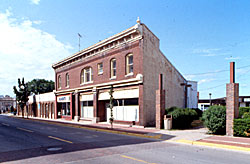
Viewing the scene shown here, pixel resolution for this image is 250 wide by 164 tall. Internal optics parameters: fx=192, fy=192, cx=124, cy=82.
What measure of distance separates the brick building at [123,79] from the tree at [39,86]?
63.5m

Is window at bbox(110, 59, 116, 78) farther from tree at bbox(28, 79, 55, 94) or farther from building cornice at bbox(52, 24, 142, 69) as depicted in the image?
tree at bbox(28, 79, 55, 94)

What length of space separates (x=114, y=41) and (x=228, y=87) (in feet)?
43.0

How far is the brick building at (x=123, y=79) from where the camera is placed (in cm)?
1936

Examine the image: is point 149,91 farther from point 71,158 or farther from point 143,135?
point 71,158

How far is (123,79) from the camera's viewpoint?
21078mm

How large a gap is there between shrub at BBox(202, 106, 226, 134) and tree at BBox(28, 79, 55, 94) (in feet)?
284

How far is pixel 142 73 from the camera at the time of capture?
1902 cm

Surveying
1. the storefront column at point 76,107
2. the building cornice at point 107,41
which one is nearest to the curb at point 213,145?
the building cornice at point 107,41

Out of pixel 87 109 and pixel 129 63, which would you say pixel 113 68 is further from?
pixel 87 109

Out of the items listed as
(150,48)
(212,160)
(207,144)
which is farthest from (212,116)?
(150,48)

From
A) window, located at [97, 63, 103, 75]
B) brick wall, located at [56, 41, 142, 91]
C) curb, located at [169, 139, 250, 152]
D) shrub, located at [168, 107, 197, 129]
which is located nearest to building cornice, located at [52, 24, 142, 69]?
brick wall, located at [56, 41, 142, 91]

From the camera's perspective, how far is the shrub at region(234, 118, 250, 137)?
40.7 ft

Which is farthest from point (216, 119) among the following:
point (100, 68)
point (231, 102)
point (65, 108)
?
point (65, 108)

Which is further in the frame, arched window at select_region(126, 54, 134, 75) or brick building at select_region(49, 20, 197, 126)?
arched window at select_region(126, 54, 134, 75)
